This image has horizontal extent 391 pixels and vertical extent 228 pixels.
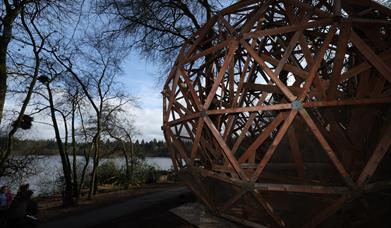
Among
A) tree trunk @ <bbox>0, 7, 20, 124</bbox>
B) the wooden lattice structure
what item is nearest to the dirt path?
the wooden lattice structure

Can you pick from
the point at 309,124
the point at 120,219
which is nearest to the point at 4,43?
the point at 120,219

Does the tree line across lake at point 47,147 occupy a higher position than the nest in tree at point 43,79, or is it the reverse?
the nest in tree at point 43,79

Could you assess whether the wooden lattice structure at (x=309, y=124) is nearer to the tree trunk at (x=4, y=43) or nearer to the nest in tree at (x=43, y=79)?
the tree trunk at (x=4, y=43)

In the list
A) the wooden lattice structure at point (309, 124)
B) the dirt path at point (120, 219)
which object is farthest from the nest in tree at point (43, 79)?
the wooden lattice structure at point (309, 124)

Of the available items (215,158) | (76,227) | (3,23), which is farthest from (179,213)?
(3,23)

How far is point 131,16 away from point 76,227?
25.8 feet

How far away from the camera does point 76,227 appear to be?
11398mm

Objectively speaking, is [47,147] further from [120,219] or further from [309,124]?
[309,124]

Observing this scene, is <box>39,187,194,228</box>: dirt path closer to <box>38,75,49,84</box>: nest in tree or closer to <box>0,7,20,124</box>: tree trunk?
<box>0,7,20,124</box>: tree trunk

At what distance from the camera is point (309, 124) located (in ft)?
19.4

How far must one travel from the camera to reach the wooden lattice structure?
19.9ft

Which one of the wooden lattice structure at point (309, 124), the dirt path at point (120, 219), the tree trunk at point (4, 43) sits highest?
the tree trunk at point (4, 43)

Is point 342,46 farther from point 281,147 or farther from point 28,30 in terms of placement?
point 28,30

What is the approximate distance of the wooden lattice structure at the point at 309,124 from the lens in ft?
19.9
